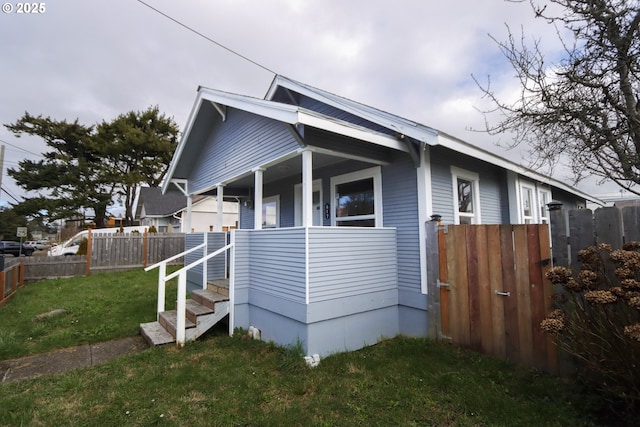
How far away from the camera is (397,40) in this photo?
7.26 m

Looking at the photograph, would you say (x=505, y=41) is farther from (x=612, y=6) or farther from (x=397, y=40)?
(x=397, y=40)

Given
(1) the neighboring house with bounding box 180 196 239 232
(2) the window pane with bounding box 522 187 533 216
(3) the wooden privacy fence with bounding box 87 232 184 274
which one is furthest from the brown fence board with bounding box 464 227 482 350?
(1) the neighboring house with bounding box 180 196 239 232

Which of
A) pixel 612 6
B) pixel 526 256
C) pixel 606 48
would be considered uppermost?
pixel 612 6

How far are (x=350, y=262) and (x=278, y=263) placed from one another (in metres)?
1.09

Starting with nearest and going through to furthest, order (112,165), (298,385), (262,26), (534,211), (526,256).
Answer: (298,385) < (526,256) < (262,26) < (534,211) < (112,165)

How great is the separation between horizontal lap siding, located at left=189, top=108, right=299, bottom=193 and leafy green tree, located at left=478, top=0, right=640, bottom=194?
3.04 meters

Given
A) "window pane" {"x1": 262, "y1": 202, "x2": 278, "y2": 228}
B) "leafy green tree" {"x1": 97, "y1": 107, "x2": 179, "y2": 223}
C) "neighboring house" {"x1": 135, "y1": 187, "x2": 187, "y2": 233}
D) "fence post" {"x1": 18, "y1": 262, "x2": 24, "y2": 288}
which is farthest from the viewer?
"leafy green tree" {"x1": 97, "y1": 107, "x2": 179, "y2": 223}

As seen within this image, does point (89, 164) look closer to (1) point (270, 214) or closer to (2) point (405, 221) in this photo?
(1) point (270, 214)

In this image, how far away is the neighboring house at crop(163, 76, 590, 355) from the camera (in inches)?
165

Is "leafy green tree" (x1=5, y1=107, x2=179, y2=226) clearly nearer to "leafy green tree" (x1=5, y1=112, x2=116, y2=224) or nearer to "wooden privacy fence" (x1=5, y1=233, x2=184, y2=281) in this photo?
"leafy green tree" (x1=5, y1=112, x2=116, y2=224)

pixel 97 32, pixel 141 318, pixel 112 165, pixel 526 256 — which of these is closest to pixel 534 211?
pixel 526 256

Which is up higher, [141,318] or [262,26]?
[262,26]

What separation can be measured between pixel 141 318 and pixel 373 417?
5.50 m
